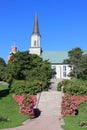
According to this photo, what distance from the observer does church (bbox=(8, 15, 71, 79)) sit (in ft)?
226

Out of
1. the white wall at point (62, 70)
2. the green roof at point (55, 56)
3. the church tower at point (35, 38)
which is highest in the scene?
the church tower at point (35, 38)

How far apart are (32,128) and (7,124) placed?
2.18 meters

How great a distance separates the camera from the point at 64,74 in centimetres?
6894

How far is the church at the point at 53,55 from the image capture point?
226ft

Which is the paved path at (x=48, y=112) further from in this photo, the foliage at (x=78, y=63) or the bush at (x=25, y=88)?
the foliage at (x=78, y=63)

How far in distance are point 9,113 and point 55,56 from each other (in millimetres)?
45144

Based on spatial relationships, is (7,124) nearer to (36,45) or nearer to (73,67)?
(73,67)

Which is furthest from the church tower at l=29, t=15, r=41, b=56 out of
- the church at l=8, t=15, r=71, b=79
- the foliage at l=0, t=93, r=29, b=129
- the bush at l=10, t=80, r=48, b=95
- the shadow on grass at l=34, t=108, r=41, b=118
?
the shadow on grass at l=34, t=108, r=41, b=118

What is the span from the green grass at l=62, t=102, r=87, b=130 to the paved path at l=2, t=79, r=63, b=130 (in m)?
0.65

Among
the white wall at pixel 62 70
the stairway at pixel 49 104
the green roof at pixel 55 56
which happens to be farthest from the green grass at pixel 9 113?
the green roof at pixel 55 56

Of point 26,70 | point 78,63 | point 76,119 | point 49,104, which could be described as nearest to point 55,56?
point 78,63

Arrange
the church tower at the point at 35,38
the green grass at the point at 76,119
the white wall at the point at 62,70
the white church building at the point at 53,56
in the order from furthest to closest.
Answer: the church tower at the point at 35,38 → the white church building at the point at 53,56 → the white wall at the point at 62,70 → the green grass at the point at 76,119

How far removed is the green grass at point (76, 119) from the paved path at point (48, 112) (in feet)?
2.13

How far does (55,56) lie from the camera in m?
72.5
